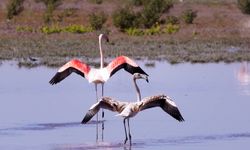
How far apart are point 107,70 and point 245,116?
262 centimetres

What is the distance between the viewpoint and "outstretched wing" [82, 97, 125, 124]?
12812 millimetres

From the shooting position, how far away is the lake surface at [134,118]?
13.2 m

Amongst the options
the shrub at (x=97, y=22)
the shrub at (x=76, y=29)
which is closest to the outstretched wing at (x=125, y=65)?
the shrub at (x=76, y=29)

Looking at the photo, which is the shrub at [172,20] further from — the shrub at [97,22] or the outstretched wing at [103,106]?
the outstretched wing at [103,106]

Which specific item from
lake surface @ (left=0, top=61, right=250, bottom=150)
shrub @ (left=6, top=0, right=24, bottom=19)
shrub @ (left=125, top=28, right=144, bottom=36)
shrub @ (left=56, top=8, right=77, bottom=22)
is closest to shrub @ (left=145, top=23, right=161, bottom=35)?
shrub @ (left=125, top=28, right=144, bottom=36)

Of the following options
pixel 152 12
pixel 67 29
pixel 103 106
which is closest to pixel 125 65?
pixel 103 106

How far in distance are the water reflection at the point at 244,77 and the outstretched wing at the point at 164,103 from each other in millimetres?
7640

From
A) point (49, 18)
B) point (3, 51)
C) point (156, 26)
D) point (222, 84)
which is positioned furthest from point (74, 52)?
point (49, 18)

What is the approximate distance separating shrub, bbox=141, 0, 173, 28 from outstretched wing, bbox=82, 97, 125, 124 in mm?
35017

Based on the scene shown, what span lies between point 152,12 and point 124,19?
2982 millimetres

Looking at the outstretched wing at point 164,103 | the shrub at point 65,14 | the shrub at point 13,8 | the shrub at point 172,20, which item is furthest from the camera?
the shrub at point 65,14

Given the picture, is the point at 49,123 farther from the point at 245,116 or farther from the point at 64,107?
the point at 245,116

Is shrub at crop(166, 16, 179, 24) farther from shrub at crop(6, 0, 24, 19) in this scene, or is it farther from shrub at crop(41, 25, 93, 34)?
shrub at crop(6, 0, 24, 19)

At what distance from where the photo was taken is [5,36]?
43844mm
